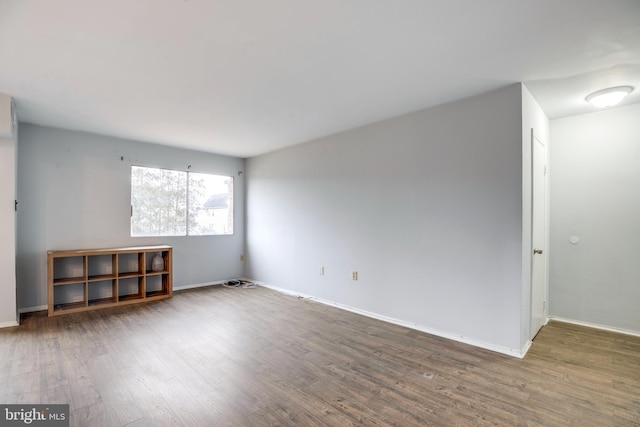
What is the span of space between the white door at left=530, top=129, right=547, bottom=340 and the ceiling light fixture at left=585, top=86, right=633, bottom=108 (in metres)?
0.55

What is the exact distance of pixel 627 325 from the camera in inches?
125

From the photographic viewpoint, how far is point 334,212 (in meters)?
4.32

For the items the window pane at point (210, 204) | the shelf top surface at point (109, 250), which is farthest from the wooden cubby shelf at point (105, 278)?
the window pane at point (210, 204)

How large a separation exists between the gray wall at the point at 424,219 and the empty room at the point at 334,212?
0.02 meters

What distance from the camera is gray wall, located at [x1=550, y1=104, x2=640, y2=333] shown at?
124 inches

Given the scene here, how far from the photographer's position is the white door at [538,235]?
9.68 ft

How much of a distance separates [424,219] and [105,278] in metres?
4.29

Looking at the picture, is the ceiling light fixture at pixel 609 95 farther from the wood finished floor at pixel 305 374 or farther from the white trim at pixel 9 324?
the white trim at pixel 9 324

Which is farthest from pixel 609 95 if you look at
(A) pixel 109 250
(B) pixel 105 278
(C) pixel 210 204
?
(B) pixel 105 278

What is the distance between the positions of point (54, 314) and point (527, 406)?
16.5 feet

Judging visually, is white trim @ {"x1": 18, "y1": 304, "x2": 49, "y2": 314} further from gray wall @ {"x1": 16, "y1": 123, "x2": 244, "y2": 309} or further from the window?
the window

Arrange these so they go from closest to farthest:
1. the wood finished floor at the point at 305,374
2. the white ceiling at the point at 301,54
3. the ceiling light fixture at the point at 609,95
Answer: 1. the white ceiling at the point at 301,54
2. the wood finished floor at the point at 305,374
3. the ceiling light fixture at the point at 609,95

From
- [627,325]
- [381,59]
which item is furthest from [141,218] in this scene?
[627,325]

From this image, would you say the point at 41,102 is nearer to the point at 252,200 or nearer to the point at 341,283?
the point at 252,200
